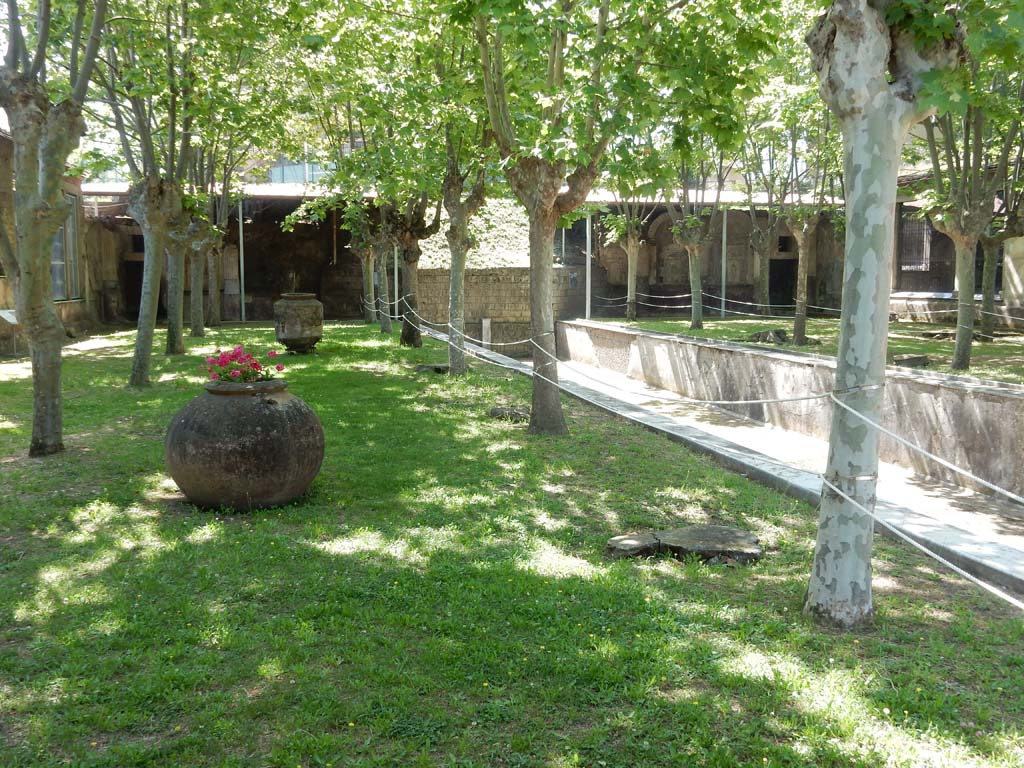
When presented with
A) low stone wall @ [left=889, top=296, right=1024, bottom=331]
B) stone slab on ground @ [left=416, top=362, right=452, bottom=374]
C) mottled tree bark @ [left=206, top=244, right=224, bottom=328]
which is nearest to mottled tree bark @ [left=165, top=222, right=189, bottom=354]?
stone slab on ground @ [left=416, top=362, right=452, bottom=374]

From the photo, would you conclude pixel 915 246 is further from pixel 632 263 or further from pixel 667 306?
pixel 632 263

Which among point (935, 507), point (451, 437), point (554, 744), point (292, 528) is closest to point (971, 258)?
point (935, 507)

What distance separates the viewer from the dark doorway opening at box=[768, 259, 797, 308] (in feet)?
103

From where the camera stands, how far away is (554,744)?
10.9 ft

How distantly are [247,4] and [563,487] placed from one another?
7.51m

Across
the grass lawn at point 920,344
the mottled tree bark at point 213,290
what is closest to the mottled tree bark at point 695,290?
the grass lawn at point 920,344

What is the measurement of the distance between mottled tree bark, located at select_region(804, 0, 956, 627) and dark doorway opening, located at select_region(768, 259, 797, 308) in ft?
92.8

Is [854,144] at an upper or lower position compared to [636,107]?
lower

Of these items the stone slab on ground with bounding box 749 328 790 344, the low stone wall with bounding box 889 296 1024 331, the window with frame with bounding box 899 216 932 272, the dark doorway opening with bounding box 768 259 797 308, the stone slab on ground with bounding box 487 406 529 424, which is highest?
the window with frame with bounding box 899 216 932 272

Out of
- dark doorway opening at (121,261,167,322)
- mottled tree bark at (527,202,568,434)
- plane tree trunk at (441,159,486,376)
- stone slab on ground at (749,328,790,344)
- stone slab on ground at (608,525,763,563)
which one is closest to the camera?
stone slab on ground at (608,525,763,563)

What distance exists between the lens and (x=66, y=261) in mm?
20375

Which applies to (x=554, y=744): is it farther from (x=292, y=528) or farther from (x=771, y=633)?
(x=292, y=528)

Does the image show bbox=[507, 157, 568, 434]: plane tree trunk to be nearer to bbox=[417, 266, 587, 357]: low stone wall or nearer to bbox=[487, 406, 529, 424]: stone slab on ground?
bbox=[487, 406, 529, 424]: stone slab on ground

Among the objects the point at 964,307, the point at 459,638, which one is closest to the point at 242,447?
the point at 459,638
